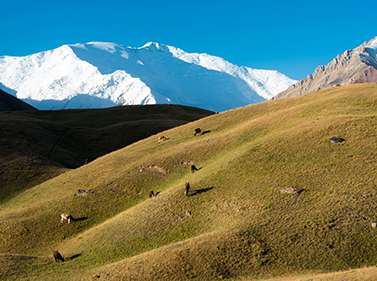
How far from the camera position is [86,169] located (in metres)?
62.0

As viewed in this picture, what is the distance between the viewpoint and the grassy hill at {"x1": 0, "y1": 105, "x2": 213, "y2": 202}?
66.3 meters

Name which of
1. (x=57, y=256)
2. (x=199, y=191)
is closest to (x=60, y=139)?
(x=199, y=191)

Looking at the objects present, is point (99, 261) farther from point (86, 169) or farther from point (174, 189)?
point (86, 169)

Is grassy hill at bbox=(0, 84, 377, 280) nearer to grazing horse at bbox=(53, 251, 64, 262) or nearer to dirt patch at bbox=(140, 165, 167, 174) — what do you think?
dirt patch at bbox=(140, 165, 167, 174)

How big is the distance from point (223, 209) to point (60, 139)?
70.0m

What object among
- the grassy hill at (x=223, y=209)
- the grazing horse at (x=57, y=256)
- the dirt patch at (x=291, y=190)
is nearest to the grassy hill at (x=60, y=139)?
the grassy hill at (x=223, y=209)

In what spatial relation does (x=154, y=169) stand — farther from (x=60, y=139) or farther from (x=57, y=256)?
(x=60, y=139)

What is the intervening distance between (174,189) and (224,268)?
17.5 metres

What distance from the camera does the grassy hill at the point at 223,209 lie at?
27.7 metres

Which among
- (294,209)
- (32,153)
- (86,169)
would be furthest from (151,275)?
(32,153)

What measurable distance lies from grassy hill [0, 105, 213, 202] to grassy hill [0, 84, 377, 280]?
9.13 m

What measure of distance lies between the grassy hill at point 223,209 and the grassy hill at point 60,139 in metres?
9.13

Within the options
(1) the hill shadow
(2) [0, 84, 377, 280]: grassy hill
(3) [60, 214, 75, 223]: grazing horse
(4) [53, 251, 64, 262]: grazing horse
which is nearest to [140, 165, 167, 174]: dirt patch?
(2) [0, 84, 377, 280]: grassy hill

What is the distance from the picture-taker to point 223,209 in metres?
36.4
